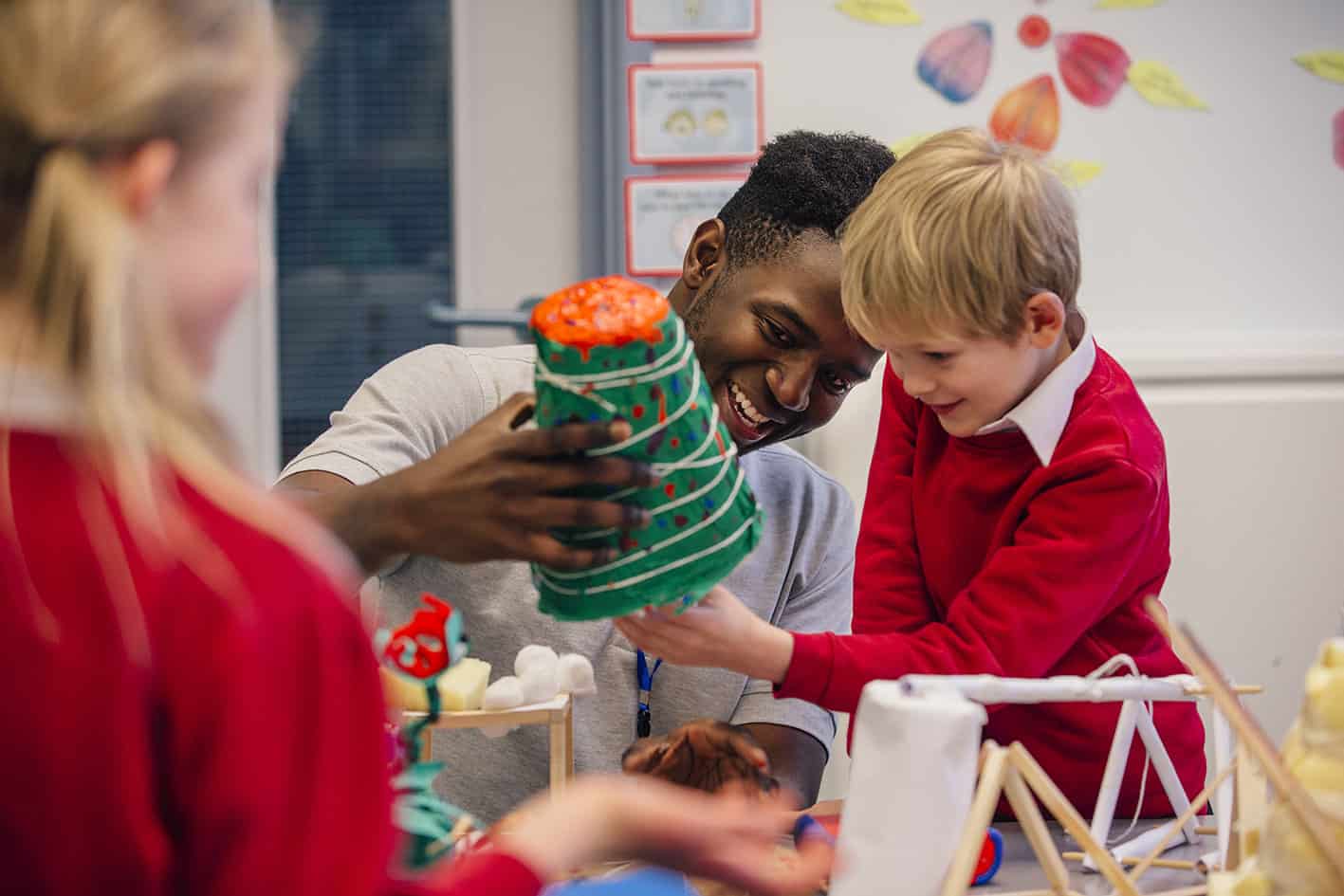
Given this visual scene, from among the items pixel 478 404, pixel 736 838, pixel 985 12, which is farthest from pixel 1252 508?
pixel 736 838

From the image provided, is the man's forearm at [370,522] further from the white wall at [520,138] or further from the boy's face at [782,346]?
the white wall at [520,138]

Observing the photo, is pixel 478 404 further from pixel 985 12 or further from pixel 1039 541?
pixel 985 12

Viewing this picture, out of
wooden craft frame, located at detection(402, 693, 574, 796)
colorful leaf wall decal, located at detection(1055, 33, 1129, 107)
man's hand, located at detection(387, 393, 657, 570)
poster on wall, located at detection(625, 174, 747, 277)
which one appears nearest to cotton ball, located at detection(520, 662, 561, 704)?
wooden craft frame, located at detection(402, 693, 574, 796)

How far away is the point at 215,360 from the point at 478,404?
91 centimetres

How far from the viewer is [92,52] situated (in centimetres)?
43

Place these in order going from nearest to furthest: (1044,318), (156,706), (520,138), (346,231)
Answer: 1. (156,706)
2. (1044,318)
3. (520,138)
4. (346,231)

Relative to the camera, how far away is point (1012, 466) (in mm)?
1150

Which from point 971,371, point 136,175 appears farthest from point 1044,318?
point 136,175

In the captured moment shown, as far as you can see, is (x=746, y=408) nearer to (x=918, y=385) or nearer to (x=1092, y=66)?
(x=918, y=385)

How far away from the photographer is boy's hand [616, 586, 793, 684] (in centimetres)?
91

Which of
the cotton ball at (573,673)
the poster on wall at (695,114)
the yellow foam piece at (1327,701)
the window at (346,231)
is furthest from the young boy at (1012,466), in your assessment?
the window at (346,231)

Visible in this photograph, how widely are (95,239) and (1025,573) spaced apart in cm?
80

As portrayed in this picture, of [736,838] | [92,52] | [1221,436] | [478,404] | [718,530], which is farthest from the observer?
[1221,436]

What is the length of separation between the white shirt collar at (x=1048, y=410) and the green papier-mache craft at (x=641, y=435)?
40 cm
